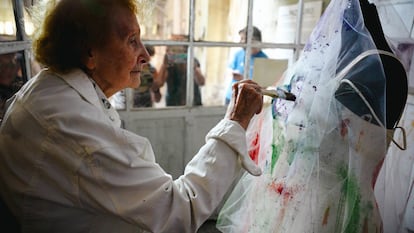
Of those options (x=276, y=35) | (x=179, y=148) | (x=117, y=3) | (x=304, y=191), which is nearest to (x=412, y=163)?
(x=304, y=191)

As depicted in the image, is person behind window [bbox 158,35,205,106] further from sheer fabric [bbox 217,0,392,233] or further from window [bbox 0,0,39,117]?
sheer fabric [bbox 217,0,392,233]

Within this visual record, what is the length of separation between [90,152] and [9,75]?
616mm

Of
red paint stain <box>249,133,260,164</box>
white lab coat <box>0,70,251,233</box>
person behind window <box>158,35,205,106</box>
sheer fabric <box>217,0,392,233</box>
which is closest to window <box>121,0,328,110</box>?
person behind window <box>158,35,205,106</box>

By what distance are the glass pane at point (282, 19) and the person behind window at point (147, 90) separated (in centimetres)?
67

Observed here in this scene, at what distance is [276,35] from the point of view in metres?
1.78

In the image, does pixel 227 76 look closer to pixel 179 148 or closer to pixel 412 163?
pixel 179 148

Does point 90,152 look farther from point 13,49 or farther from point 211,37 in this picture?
point 211,37

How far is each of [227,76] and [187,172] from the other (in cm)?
127

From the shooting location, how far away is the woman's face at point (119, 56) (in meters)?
0.68

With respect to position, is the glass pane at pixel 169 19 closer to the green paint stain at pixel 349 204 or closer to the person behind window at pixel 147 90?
the person behind window at pixel 147 90

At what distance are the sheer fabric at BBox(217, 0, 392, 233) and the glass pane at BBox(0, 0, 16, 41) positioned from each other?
94cm

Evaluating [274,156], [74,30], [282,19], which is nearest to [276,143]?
[274,156]

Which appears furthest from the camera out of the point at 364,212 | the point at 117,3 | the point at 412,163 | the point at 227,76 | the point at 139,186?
the point at 227,76

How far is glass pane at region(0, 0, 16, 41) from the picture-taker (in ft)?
2.90
